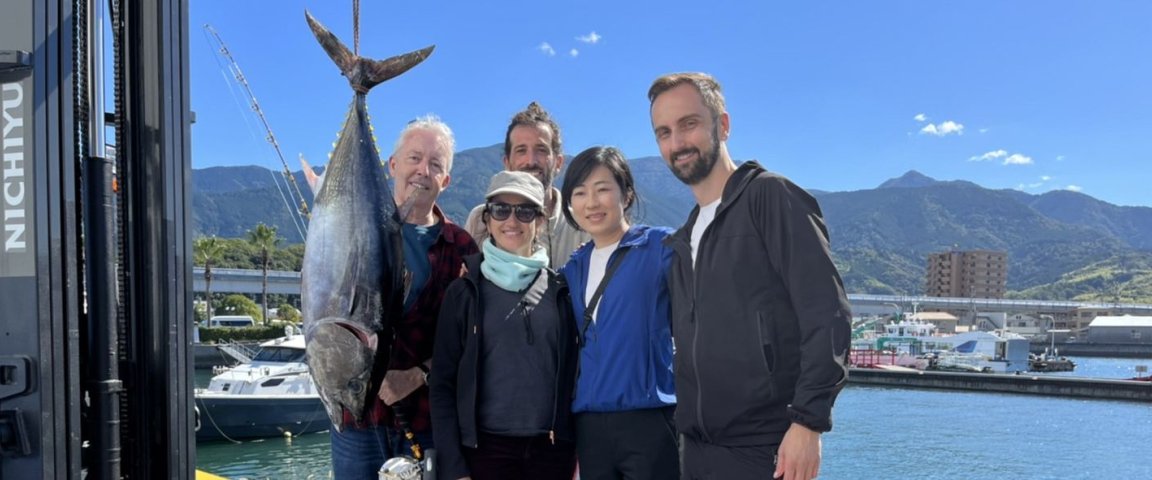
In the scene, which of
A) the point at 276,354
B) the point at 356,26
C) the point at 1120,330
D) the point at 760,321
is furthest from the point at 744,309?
the point at 1120,330

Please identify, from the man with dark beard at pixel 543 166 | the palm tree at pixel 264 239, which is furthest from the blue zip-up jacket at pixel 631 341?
the palm tree at pixel 264 239

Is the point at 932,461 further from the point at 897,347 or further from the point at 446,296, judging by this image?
the point at 897,347

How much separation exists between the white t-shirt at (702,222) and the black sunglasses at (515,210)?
1.93ft

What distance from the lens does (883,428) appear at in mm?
30484

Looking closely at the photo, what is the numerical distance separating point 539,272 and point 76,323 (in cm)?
139

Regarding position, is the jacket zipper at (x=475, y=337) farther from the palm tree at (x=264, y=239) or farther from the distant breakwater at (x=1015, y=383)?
the palm tree at (x=264, y=239)

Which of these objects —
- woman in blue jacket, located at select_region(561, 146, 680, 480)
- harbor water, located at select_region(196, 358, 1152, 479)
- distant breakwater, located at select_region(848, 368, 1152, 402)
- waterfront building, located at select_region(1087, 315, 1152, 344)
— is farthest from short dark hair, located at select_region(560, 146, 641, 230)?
waterfront building, located at select_region(1087, 315, 1152, 344)

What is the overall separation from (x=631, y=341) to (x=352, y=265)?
3.19ft

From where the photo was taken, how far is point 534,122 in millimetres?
3568

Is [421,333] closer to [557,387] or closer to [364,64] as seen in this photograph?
[557,387]

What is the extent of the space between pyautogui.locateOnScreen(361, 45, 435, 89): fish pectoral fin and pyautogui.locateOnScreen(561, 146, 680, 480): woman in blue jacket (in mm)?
721

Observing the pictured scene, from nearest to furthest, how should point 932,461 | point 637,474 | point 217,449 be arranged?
point 637,474, point 217,449, point 932,461

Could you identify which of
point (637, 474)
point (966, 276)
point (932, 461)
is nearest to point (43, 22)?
point (637, 474)

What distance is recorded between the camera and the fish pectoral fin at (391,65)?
2.72 metres
